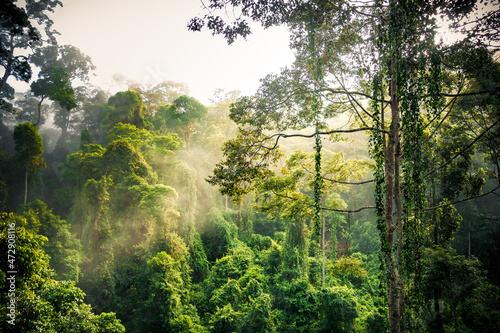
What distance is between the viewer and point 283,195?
6.10 m

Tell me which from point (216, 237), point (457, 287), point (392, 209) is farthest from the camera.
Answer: point (216, 237)

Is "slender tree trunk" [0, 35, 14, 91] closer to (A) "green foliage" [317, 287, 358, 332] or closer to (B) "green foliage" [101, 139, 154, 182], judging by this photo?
(B) "green foliage" [101, 139, 154, 182]

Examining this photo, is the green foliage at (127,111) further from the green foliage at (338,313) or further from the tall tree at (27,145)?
the green foliage at (338,313)

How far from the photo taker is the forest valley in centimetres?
416

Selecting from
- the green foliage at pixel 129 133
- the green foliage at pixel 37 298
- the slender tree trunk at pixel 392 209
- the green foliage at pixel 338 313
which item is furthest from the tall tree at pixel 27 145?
the green foliage at pixel 338 313

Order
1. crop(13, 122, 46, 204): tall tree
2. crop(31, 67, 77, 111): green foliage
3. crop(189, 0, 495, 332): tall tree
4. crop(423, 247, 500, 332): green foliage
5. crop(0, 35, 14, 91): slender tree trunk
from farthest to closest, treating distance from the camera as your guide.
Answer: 1. crop(31, 67, 77, 111): green foliage
2. crop(13, 122, 46, 204): tall tree
3. crop(0, 35, 14, 91): slender tree trunk
4. crop(423, 247, 500, 332): green foliage
5. crop(189, 0, 495, 332): tall tree

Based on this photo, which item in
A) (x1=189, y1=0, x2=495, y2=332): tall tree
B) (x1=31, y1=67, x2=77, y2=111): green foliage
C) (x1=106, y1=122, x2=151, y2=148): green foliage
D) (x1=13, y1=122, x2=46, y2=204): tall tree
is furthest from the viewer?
(x1=31, y1=67, x2=77, y2=111): green foliage

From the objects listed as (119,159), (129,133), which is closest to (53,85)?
(129,133)

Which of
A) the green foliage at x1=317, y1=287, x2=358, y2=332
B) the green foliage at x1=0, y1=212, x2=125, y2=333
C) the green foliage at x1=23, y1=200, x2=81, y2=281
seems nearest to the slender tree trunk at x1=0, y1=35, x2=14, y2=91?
the green foliage at x1=23, y1=200, x2=81, y2=281

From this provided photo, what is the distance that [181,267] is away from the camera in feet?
35.3

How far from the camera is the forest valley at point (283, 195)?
4164mm

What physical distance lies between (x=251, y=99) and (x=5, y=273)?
7007mm

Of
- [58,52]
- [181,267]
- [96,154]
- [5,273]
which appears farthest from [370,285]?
[58,52]

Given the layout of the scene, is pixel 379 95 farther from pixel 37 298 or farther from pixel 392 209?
pixel 37 298
